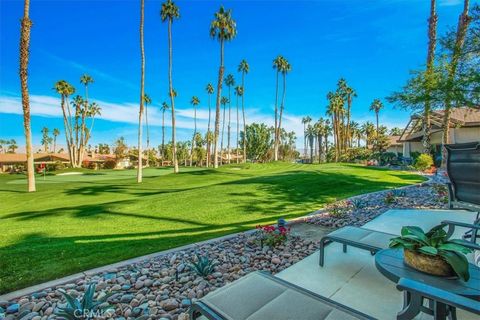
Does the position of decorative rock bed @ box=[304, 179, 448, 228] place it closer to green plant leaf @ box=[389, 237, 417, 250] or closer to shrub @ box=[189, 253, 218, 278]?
shrub @ box=[189, 253, 218, 278]

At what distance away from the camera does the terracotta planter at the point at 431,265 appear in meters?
1.63

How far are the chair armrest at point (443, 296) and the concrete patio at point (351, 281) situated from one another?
4.02 feet

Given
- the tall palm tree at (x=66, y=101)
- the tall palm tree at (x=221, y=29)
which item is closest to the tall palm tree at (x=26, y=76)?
the tall palm tree at (x=221, y=29)

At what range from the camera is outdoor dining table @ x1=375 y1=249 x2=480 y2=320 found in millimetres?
1384

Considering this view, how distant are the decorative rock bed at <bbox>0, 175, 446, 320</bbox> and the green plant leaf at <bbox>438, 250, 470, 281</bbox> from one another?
82.1 inches

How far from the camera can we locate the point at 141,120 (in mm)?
16406

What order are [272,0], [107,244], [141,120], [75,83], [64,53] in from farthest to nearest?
[75,83], [64,53], [141,120], [272,0], [107,244]

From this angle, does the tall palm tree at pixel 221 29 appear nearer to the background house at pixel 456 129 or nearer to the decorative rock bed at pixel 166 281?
the background house at pixel 456 129

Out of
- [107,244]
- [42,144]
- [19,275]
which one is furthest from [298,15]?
[42,144]

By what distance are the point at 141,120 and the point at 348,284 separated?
16166mm

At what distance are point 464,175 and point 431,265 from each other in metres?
2.41

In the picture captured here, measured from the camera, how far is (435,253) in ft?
5.23

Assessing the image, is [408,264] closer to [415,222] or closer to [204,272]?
[204,272]

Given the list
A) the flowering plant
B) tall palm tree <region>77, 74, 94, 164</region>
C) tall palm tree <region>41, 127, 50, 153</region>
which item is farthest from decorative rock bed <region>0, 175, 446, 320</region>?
tall palm tree <region>41, 127, 50, 153</region>
